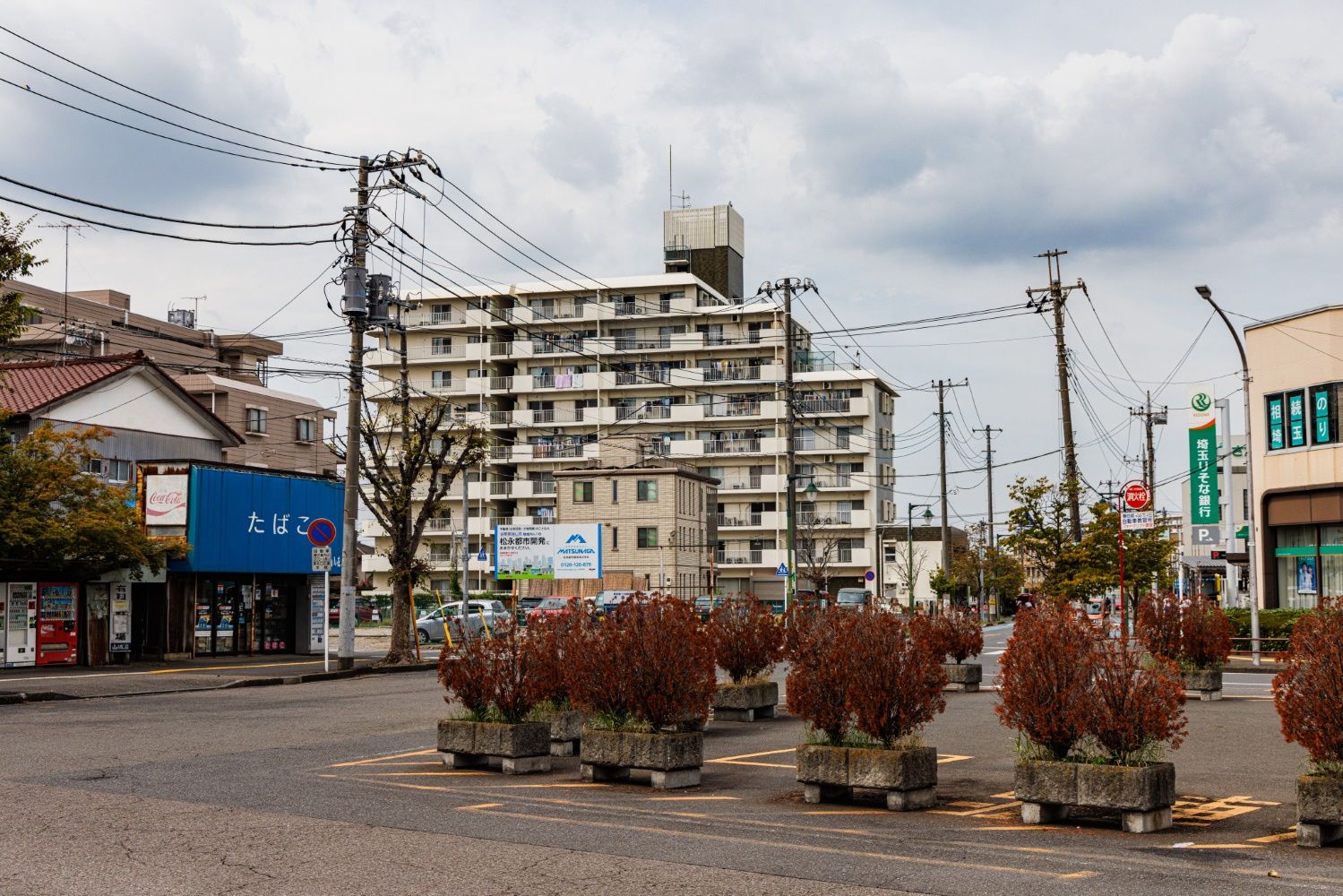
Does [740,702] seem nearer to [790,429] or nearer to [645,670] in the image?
[645,670]

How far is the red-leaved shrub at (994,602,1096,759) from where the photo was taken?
10.3 m

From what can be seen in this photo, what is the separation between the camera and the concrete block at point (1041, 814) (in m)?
10.3

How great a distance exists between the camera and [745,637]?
19.5m

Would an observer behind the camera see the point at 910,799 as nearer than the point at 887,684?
Yes

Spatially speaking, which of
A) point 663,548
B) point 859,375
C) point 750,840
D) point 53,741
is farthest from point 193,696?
point 859,375

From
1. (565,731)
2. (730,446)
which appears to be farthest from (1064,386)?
(730,446)

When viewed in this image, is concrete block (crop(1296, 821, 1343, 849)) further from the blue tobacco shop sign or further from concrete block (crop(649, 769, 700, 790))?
the blue tobacco shop sign

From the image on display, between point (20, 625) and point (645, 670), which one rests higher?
point (645, 670)

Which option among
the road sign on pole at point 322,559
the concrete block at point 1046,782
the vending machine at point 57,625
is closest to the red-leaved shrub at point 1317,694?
the concrete block at point 1046,782

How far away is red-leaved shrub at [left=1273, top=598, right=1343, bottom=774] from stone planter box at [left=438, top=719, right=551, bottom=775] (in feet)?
23.3

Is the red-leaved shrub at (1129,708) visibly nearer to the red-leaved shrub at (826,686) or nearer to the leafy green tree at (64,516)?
the red-leaved shrub at (826,686)

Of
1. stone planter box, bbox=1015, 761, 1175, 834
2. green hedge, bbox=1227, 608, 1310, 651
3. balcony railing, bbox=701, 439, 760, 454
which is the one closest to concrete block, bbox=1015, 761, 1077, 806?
stone planter box, bbox=1015, 761, 1175, 834

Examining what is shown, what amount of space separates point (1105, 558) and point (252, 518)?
23230 mm

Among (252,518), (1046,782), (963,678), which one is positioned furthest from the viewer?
(252,518)
